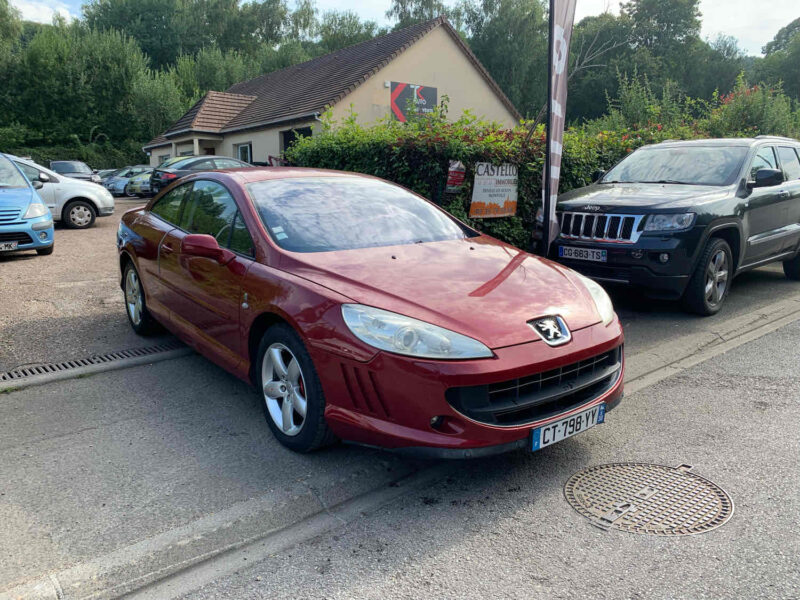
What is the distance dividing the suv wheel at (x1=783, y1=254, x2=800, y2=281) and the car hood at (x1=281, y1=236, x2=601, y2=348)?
5.96 m

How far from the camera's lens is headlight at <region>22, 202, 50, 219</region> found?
9.85 meters

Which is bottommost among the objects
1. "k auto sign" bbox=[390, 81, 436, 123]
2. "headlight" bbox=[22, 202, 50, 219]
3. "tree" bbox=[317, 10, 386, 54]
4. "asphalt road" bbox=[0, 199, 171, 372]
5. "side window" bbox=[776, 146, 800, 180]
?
"asphalt road" bbox=[0, 199, 171, 372]

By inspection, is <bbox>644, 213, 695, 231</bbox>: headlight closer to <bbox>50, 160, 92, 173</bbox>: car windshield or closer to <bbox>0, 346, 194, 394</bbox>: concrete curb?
<bbox>0, 346, 194, 394</bbox>: concrete curb

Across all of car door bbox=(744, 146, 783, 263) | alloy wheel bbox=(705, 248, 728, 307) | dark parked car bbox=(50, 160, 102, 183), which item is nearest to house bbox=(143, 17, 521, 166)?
dark parked car bbox=(50, 160, 102, 183)

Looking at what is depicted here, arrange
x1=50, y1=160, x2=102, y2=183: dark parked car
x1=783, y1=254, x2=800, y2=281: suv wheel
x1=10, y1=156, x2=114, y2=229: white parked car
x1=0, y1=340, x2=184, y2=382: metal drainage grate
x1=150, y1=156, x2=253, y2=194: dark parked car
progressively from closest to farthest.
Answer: x1=0, y1=340, x2=184, y2=382: metal drainage grate
x1=783, y1=254, x2=800, y2=281: suv wheel
x1=10, y1=156, x2=114, y2=229: white parked car
x1=150, y1=156, x2=253, y2=194: dark parked car
x1=50, y1=160, x2=102, y2=183: dark parked car

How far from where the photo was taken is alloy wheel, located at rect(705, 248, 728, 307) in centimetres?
637

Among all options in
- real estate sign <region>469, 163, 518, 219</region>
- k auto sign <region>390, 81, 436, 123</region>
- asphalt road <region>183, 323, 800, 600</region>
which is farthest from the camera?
k auto sign <region>390, 81, 436, 123</region>

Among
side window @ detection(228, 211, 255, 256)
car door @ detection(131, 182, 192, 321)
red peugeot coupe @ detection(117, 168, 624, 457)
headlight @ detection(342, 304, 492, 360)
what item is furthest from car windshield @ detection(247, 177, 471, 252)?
car door @ detection(131, 182, 192, 321)

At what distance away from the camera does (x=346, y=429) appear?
Result: 3.13m

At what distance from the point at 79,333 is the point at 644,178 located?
6270 mm

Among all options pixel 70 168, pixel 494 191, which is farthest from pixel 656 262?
pixel 70 168

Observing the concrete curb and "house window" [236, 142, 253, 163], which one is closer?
the concrete curb

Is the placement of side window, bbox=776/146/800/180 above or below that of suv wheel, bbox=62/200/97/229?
above

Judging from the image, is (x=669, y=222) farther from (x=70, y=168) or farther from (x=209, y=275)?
(x=70, y=168)
